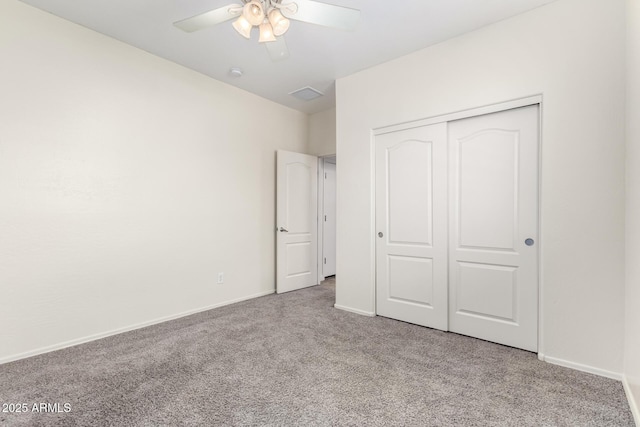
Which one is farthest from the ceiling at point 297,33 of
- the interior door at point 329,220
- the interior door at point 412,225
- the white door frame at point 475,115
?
the interior door at point 329,220

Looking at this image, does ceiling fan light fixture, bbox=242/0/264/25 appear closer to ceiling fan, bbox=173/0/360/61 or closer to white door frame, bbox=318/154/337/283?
ceiling fan, bbox=173/0/360/61

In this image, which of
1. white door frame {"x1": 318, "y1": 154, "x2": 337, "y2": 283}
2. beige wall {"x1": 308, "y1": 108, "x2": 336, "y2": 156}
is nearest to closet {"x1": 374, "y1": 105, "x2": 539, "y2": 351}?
beige wall {"x1": 308, "y1": 108, "x2": 336, "y2": 156}

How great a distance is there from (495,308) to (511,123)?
1.57 m

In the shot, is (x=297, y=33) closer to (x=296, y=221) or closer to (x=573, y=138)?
(x=573, y=138)

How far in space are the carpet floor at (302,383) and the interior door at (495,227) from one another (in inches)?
8.3

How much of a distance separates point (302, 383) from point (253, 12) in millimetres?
2344

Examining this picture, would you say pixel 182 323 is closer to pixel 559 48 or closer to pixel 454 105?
pixel 454 105

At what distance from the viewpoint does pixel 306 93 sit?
13.3 ft

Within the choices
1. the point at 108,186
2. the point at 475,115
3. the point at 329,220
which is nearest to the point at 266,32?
the point at 475,115

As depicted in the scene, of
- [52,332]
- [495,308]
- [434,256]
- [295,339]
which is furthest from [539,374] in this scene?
[52,332]

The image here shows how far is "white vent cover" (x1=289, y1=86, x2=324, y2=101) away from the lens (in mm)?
3965

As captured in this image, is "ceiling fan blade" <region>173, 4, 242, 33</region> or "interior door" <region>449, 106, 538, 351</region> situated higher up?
"ceiling fan blade" <region>173, 4, 242, 33</region>

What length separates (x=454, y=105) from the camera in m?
2.80

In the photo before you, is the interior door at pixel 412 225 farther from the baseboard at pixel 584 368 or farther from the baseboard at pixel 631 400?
the baseboard at pixel 631 400
